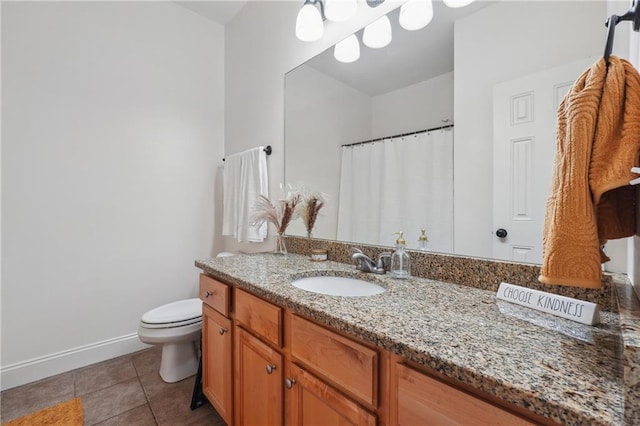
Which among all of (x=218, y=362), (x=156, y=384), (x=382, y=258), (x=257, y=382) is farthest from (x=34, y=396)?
(x=382, y=258)

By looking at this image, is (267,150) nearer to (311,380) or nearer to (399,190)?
(399,190)

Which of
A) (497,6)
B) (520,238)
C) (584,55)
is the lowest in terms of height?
(520,238)

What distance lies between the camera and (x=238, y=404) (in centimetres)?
117

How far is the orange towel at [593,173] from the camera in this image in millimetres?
473

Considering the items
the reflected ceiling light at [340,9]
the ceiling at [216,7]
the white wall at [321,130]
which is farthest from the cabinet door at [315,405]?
the ceiling at [216,7]

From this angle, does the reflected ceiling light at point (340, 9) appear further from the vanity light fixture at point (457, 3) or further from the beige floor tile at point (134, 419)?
the beige floor tile at point (134, 419)

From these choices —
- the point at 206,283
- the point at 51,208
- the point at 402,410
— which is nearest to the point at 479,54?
the point at 402,410

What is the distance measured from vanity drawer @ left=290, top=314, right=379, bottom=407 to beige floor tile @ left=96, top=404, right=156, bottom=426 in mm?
1164

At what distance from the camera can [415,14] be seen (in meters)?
1.25

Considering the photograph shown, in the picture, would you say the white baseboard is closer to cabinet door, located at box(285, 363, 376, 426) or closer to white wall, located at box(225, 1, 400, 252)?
white wall, located at box(225, 1, 400, 252)

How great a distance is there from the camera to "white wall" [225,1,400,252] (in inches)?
72.5

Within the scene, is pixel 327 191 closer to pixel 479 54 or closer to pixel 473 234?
pixel 473 234

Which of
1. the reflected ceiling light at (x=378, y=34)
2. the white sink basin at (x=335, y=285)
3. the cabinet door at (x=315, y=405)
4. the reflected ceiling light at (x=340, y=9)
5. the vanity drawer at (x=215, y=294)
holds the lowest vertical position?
the cabinet door at (x=315, y=405)

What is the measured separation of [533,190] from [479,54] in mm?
533
